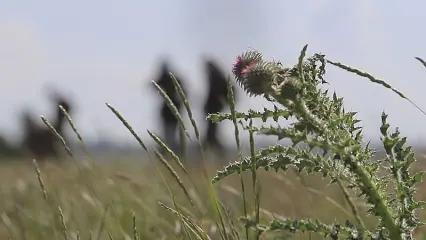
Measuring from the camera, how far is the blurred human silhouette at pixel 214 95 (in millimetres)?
11672

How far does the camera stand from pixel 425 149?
9.00 ft

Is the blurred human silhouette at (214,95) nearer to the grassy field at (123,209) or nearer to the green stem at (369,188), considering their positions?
the grassy field at (123,209)

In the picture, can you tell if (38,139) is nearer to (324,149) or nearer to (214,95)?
(214,95)

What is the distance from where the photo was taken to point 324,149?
1287 mm

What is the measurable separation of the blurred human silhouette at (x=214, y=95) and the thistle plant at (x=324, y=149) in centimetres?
996

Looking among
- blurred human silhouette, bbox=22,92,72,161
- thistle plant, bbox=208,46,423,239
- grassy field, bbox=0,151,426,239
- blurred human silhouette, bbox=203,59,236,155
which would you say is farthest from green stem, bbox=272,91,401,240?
blurred human silhouette, bbox=22,92,72,161

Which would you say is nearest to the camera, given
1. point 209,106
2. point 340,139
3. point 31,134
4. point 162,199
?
point 340,139

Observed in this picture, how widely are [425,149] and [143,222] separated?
4.13ft

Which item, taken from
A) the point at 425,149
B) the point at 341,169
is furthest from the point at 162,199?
the point at 341,169

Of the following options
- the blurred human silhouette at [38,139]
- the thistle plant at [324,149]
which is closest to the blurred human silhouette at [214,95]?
the blurred human silhouette at [38,139]

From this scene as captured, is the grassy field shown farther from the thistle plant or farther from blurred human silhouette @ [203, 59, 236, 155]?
blurred human silhouette @ [203, 59, 236, 155]

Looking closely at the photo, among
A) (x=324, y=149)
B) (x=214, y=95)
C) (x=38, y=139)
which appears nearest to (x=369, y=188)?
(x=324, y=149)

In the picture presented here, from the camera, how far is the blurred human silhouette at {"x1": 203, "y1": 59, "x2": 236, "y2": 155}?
11.7 m

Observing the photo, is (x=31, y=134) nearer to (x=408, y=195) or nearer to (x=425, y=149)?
(x=425, y=149)
